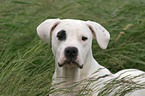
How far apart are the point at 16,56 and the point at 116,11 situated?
252cm

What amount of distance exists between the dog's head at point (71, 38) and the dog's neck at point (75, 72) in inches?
5.3

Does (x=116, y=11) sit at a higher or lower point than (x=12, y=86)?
higher

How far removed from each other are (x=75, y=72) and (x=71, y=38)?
0.42m

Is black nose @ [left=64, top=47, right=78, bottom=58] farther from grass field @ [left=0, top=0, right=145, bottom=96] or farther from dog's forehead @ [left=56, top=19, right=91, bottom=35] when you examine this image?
grass field @ [left=0, top=0, right=145, bottom=96]

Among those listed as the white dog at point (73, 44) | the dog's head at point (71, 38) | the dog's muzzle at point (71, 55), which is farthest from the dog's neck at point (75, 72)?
the dog's muzzle at point (71, 55)

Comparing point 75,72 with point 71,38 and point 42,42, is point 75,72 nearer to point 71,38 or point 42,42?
point 71,38

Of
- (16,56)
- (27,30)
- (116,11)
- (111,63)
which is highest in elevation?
(116,11)

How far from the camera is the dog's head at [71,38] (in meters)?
2.16

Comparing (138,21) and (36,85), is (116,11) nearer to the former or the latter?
(138,21)

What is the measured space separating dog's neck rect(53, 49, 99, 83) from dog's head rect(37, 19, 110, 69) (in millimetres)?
134

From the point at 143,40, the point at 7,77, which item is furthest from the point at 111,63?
the point at 7,77

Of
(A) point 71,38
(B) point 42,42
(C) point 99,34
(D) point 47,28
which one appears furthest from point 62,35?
(B) point 42,42

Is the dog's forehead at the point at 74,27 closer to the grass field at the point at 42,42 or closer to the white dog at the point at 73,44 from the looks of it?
the white dog at the point at 73,44

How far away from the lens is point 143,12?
179 inches
